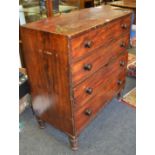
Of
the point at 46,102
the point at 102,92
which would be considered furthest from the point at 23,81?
the point at 102,92

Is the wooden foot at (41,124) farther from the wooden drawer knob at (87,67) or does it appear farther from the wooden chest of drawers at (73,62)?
the wooden drawer knob at (87,67)

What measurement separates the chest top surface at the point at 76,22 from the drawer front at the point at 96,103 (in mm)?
548

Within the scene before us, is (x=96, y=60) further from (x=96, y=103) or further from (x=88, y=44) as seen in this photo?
(x=96, y=103)

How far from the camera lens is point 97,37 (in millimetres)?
1368

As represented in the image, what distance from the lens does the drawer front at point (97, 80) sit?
1.37 meters

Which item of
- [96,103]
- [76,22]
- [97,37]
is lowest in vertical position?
[96,103]

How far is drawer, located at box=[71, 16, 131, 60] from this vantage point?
120 cm

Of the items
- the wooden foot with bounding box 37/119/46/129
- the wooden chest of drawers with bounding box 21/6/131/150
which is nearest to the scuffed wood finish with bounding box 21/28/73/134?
the wooden chest of drawers with bounding box 21/6/131/150

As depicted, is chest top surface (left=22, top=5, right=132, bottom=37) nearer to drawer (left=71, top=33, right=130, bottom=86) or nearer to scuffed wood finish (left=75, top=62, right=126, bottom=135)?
drawer (left=71, top=33, right=130, bottom=86)

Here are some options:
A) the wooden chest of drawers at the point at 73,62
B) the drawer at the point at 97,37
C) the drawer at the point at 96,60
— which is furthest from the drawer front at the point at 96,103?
the drawer at the point at 97,37

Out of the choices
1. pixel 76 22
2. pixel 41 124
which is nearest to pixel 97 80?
pixel 76 22

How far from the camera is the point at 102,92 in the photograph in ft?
5.53

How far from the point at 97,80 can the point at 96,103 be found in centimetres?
21
